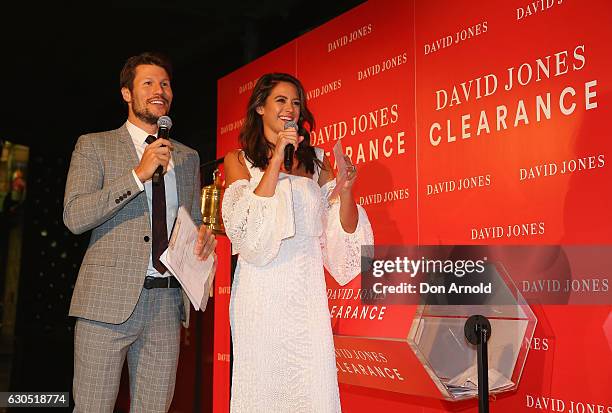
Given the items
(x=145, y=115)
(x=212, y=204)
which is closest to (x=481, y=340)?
(x=145, y=115)

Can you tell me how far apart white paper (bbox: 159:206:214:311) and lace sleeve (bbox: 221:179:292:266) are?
5.1 inches

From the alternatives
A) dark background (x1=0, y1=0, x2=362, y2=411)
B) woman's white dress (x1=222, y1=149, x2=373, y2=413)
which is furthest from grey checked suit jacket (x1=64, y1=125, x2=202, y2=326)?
dark background (x1=0, y1=0, x2=362, y2=411)

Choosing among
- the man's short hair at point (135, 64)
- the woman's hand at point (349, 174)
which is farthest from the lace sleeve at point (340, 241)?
the man's short hair at point (135, 64)

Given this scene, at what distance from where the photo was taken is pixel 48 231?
10.7m

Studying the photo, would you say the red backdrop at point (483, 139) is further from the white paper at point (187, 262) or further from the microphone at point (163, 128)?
the microphone at point (163, 128)

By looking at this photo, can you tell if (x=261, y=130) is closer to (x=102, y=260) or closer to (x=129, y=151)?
(x=129, y=151)

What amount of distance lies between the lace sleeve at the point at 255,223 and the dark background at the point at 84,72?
2.76 meters

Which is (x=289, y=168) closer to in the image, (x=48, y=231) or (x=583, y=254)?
(x=583, y=254)

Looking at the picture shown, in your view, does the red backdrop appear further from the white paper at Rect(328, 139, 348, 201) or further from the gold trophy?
the gold trophy

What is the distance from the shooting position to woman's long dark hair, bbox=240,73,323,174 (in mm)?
2557

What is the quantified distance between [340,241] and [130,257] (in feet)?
2.53

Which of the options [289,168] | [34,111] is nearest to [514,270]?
[289,168]

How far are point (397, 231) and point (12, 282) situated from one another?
13.0 meters

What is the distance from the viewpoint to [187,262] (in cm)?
229
